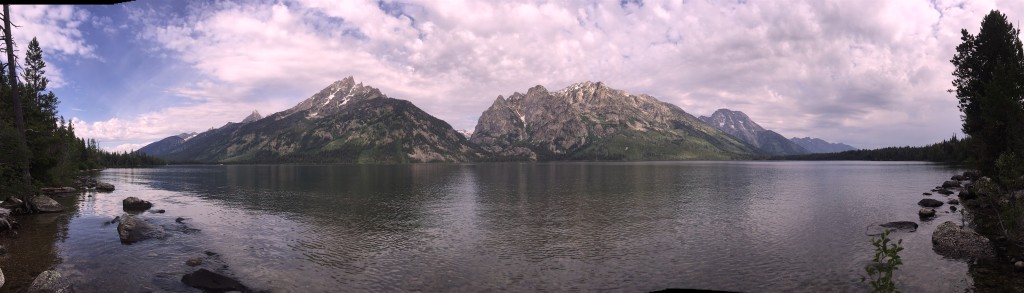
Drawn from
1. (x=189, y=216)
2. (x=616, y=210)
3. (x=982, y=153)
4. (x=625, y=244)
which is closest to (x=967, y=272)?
(x=625, y=244)

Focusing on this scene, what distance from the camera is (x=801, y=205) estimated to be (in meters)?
82.9

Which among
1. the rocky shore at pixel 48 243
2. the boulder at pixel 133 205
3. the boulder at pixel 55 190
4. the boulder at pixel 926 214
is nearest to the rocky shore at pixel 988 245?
the boulder at pixel 926 214

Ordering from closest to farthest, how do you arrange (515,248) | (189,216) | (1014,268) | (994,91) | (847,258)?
(1014,268) → (847,258) → (515,248) → (994,91) → (189,216)

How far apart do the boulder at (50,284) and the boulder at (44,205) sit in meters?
47.1

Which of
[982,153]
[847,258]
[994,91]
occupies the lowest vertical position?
[847,258]

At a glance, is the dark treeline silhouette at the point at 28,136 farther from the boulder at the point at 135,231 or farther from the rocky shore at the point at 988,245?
the rocky shore at the point at 988,245

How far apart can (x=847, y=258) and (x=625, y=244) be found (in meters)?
19.6

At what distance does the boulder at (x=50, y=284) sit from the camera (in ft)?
98.9

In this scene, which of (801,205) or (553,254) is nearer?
(553,254)

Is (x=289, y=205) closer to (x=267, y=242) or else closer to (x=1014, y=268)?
(x=267, y=242)

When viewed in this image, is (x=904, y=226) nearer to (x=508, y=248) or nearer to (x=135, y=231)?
(x=508, y=248)

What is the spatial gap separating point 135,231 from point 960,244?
79.5 m

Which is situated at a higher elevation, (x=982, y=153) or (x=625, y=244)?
(x=982, y=153)

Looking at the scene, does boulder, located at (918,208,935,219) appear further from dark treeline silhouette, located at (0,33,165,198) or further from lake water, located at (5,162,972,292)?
dark treeline silhouette, located at (0,33,165,198)
